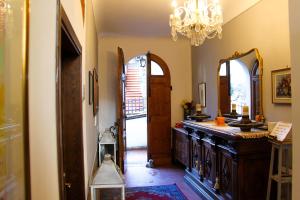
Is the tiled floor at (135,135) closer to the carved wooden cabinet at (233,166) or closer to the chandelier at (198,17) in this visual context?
the carved wooden cabinet at (233,166)

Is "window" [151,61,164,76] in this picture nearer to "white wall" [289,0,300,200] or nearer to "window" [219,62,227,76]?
"window" [219,62,227,76]

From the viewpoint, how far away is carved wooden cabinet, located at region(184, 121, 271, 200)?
9.00 ft

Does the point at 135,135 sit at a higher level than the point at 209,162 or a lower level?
lower

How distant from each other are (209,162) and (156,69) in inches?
108

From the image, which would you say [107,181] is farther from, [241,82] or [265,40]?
[265,40]

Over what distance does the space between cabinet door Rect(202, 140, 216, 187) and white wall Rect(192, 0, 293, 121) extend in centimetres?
83

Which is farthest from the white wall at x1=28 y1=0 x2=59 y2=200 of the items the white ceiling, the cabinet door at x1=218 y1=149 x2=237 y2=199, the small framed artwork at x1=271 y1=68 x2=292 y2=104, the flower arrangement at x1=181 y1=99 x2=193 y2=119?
the flower arrangement at x1=181 y1=99 x2=193 y2=119

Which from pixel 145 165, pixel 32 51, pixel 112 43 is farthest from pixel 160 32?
pixel 32 51

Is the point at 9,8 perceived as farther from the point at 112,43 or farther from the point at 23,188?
the point at 112,43

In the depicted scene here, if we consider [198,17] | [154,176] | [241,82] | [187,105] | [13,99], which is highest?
[198,17]

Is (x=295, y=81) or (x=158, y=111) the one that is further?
(x=158, y=111)

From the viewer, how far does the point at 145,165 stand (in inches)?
219

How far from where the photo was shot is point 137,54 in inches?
222

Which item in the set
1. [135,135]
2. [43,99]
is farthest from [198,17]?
[135,135]
